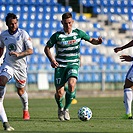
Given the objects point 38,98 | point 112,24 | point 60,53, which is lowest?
point 38,98

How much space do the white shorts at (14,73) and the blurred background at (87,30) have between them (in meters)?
12.7

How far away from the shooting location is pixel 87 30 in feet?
101

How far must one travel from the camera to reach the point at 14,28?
12.4m

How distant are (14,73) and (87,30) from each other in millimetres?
18071

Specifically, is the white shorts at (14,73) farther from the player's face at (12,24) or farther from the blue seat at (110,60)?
the blue seat at (110,60)

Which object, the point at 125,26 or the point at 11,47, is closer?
the point at 11,47

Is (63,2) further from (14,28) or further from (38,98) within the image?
(14,28)

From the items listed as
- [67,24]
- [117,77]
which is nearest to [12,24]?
[67,24]

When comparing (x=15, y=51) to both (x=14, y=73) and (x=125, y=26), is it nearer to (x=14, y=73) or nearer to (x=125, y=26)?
(x=14, y=73)

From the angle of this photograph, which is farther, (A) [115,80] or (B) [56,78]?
(A) [115,80]

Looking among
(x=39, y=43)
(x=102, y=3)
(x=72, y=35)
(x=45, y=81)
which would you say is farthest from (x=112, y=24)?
(x=72, y=35)

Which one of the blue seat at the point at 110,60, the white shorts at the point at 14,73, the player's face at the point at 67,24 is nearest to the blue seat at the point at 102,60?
the blue seat at the point at 110,60

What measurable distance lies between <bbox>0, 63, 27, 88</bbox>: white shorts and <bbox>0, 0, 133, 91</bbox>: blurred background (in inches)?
501

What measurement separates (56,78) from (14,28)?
1465 mm
